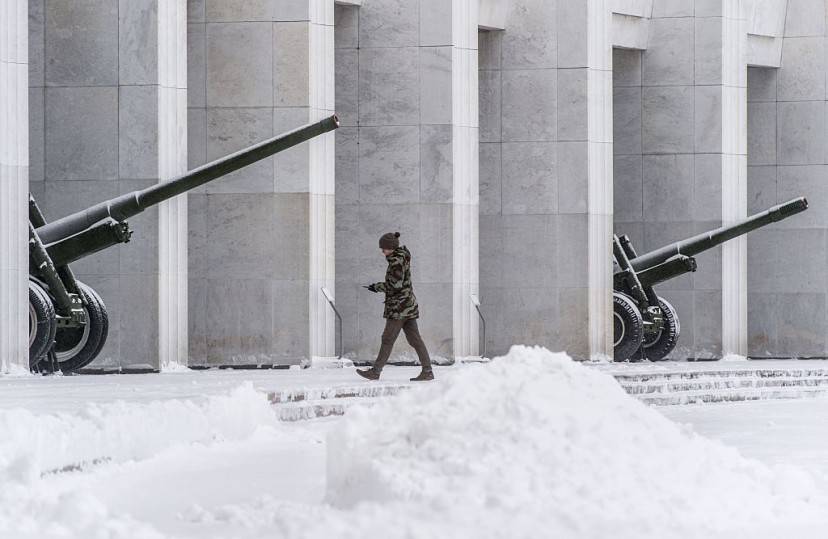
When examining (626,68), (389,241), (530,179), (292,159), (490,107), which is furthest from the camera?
(626,68)

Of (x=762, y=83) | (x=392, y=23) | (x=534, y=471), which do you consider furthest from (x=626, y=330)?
(x=534, y=471)

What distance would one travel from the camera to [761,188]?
1350 inches

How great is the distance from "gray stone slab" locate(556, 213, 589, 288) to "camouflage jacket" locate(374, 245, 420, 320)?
9.50 meters

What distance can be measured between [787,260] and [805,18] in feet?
15.0

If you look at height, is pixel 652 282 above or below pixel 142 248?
below

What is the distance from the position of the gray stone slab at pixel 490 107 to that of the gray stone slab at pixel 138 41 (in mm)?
7866

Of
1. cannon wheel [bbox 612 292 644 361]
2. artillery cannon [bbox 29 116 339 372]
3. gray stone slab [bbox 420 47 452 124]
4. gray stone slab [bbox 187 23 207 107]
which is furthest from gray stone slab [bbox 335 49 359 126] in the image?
cannon wheel [bbox 612 292 644 361]

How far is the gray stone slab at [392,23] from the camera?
82.6 ft

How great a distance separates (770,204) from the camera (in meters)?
34.2

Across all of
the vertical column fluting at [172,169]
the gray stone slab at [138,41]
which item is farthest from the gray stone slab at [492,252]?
the gray stone slab at [138,41]

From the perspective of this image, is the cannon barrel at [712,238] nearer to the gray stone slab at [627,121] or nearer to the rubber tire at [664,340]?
the rubber tire at [664,340]

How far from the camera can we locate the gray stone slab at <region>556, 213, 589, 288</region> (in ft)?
88.3

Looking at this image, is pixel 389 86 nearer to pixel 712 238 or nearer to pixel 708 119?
pixel 712 238

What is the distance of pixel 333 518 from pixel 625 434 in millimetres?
1585
